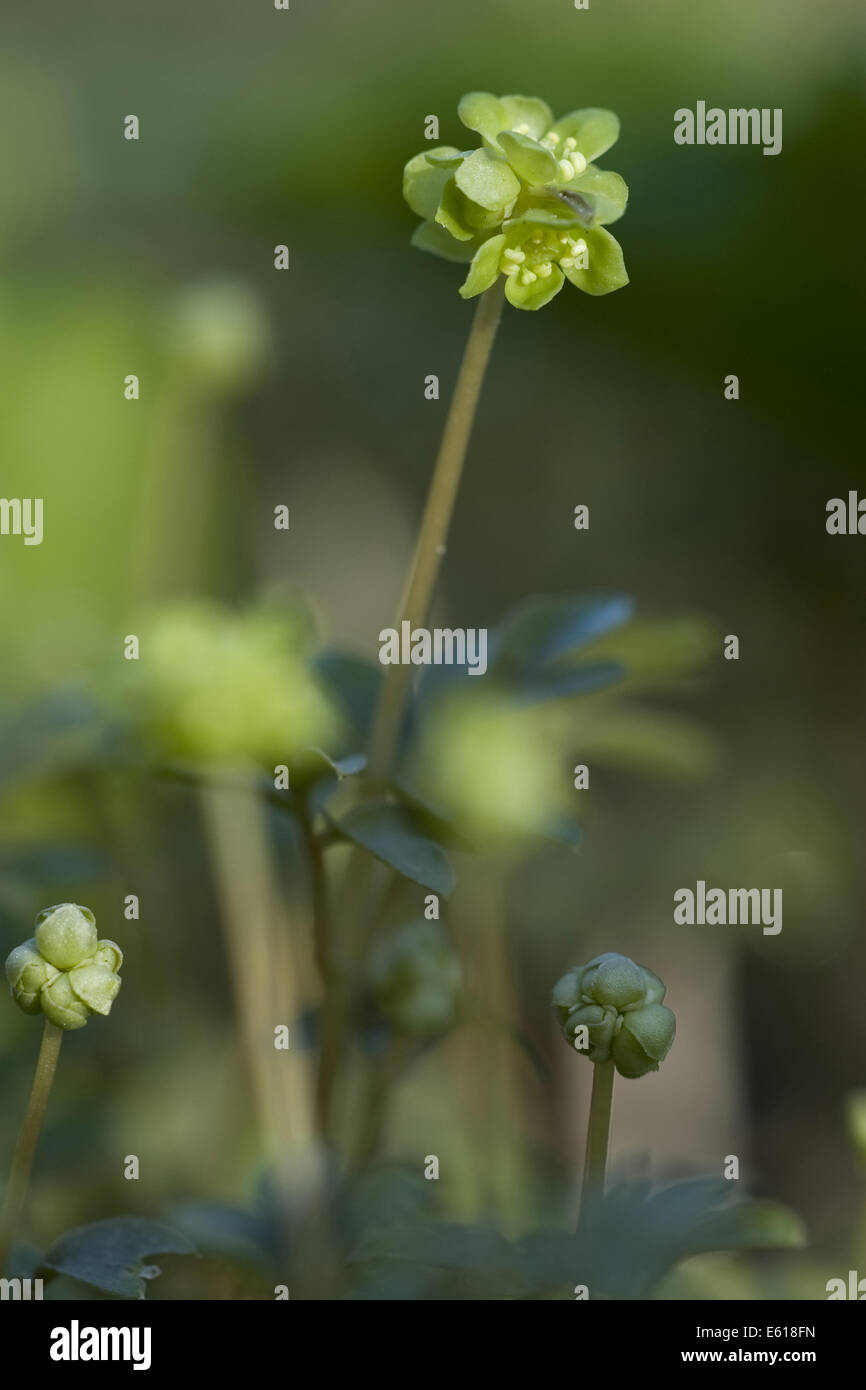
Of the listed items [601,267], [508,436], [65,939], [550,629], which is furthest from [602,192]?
[508,436]

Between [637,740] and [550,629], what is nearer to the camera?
[550,629]

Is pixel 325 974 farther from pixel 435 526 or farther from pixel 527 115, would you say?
pixel 527 115

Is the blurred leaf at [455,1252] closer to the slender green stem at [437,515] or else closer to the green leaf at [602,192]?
the slender green stem at [437,515]

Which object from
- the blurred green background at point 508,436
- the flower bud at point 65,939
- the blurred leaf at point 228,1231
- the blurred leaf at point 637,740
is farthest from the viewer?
the blurred green background at point 508,436

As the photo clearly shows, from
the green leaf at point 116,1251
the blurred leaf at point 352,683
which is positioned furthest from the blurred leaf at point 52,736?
the green leaf at point 116,1251

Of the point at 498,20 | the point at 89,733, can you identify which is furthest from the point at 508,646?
the point at 498,20

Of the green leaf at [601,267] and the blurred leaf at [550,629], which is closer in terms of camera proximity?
the green leaf at [601,267]
